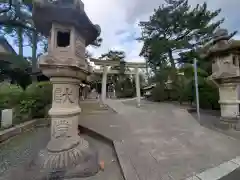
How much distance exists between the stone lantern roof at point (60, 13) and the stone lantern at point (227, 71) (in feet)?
15.6

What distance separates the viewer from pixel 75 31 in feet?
10.5

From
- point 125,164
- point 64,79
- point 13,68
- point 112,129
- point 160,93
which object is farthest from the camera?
point 160,93

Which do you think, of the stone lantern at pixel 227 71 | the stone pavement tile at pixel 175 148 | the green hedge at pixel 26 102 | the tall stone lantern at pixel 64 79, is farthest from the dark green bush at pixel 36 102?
the stone lantern at pixel 227 71

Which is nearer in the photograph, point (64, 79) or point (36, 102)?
point (64, 79)

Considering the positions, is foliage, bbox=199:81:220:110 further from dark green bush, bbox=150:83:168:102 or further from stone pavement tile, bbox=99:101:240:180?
stone pavement tile, bbox=99:101:240:180

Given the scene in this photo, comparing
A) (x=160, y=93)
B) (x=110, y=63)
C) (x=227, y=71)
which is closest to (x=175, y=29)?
(x=160, y=93)

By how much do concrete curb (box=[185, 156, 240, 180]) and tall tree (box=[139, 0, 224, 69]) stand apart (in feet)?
36.4

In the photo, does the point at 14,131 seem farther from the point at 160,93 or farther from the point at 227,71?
the point at 160,93

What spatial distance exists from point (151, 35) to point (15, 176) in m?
15.7

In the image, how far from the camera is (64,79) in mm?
3053

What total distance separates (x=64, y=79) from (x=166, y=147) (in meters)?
3.01

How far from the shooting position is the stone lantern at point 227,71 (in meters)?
4.90

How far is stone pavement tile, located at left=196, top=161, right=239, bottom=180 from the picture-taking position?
2.45 meters

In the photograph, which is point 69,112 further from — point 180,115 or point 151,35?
point 151,35
